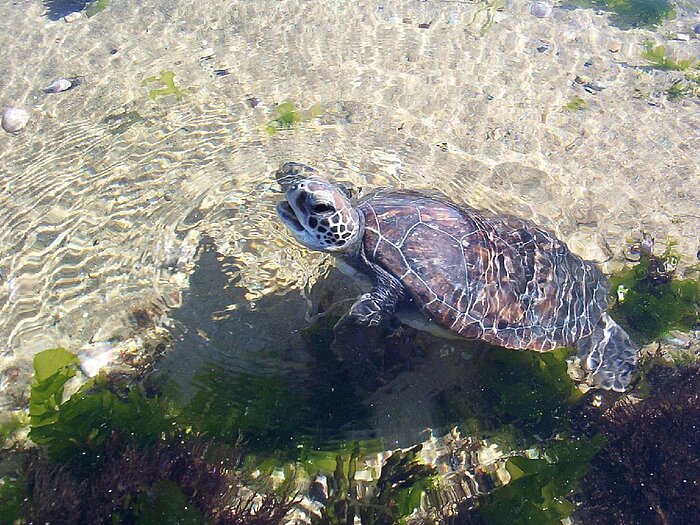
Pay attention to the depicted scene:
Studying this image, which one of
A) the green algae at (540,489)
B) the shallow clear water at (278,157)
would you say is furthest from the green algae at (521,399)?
the green algae at (540,489)

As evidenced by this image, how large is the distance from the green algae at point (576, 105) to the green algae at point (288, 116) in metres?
3.07

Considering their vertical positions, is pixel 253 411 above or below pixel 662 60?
below

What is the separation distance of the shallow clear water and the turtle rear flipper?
847 millimetres

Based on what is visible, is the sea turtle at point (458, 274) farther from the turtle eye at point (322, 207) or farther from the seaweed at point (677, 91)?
the seaweed at point (677, 91)

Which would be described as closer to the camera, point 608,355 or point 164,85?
point 608,355

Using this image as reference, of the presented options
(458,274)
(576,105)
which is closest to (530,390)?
(458,274)

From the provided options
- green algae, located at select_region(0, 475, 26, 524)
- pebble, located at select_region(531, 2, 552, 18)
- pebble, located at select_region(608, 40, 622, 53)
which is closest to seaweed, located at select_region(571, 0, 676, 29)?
pebble, located at select_region(608, 40, 622, 53)

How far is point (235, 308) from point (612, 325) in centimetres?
318

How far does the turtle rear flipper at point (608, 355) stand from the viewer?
396 cm

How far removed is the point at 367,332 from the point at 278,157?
2.45 meters

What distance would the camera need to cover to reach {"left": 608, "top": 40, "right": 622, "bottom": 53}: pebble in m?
7.05

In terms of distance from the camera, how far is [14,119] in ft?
18.3

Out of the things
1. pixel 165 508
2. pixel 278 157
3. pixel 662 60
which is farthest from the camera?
pixel 662 60

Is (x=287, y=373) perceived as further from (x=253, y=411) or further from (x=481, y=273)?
(x=481, y=273)
